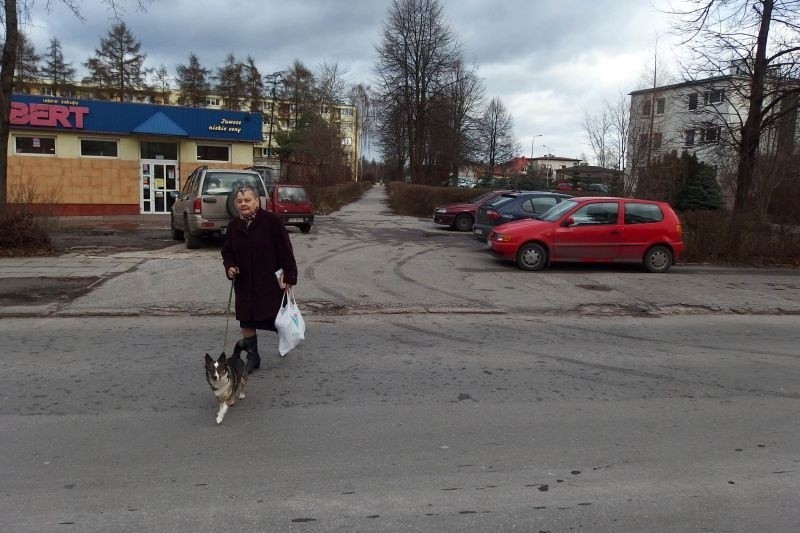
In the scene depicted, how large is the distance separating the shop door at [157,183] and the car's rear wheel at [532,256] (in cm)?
1976

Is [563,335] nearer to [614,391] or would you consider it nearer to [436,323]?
[436,323]

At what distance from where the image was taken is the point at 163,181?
27094 millimetres

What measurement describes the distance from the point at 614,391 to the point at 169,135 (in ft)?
82.2

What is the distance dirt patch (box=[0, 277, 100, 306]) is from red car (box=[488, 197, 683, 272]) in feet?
26.7

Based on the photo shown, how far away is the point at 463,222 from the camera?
22.7 m

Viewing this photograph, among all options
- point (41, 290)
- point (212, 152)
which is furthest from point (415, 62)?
point (41, 290)

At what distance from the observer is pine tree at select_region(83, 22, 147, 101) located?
173ft

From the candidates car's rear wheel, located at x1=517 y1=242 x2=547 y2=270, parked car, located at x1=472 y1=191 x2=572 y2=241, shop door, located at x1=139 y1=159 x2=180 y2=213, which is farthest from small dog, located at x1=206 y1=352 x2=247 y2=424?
shop door, located at x1=139 y1=159 x2=180 y2=213

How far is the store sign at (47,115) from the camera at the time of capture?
80.1 ft

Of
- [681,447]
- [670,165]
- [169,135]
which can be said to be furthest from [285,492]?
[670,165]

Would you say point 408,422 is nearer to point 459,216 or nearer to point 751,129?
point 751,129

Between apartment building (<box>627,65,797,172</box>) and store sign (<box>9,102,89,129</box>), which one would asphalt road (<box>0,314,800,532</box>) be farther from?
store sign (<box>9,102,89,129</box>)

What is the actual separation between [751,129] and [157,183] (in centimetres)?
2396

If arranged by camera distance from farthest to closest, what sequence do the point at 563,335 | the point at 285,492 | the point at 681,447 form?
the point at 563,335
the point at 681,447
the point at 285,492
